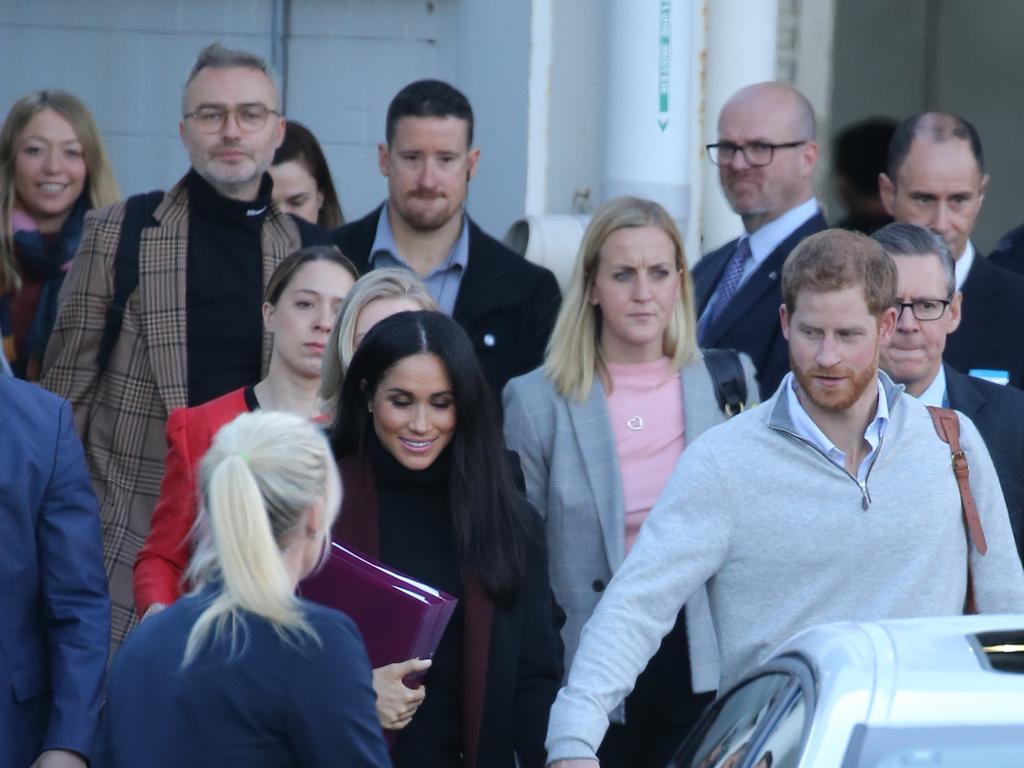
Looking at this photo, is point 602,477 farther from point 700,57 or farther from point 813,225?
point 700,57

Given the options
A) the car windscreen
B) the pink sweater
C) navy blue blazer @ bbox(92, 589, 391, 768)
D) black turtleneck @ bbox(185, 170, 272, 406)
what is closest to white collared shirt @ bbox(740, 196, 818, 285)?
the pink sweater

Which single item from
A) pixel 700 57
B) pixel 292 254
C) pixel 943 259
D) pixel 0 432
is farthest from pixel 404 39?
pixel 0 432

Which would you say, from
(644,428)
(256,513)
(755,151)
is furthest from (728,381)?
(256,513)

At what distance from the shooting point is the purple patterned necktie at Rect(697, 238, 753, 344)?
6.07 m

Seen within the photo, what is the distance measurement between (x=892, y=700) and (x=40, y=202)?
175 inches

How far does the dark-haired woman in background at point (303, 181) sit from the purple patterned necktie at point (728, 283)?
1.67 meters

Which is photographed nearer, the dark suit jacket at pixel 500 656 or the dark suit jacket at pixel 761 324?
the dark suit jacket at pixel 500 656

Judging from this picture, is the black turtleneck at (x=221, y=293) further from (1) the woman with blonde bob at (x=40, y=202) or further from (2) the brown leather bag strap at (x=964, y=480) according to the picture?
(2) the brown leather bag strap at (x=964, y=480)

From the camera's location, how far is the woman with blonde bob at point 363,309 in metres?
4.92

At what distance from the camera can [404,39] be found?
29.6 ft

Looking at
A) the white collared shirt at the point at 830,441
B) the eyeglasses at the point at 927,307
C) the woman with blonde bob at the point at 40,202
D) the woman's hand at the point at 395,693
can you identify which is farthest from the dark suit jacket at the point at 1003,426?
the woman with blonde bob at the point at 40,202

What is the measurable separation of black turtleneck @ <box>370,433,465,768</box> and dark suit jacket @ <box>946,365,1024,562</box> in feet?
4.73

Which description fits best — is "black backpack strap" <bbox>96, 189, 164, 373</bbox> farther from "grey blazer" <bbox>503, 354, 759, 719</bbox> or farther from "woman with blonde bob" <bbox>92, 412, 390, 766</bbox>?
"woman with blonde bob" <bbox>92, 412, 390, 766</bbox>

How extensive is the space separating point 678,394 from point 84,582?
5.62ft
